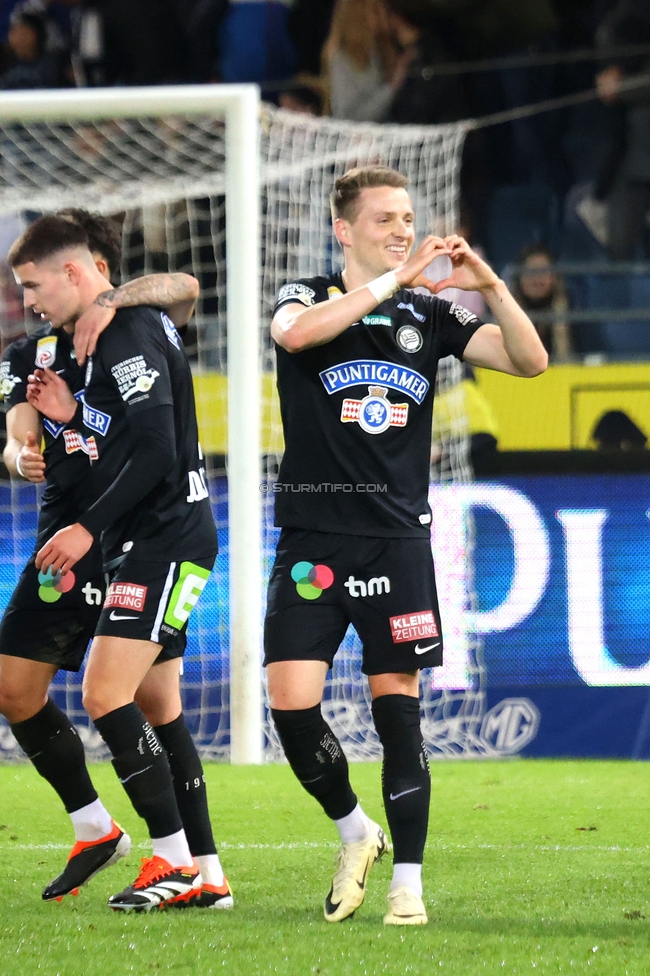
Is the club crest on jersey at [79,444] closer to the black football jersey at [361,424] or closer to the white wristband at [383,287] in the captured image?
the black football jersey at [361,424]

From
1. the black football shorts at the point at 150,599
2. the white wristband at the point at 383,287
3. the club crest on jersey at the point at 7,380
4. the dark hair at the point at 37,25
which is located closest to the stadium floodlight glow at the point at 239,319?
the club crest on jersey at the point at 7,380

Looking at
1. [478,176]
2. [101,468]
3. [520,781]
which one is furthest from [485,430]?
[101,468]

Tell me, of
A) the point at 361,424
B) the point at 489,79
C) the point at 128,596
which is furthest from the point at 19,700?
the point at 489,79

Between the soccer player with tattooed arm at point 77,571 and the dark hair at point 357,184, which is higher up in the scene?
the dark hair at point 357,184

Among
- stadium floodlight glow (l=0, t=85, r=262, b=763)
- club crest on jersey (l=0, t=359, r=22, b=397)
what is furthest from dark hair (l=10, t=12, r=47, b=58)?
club crest on jersey (l=0, t=359, r=22, b=397)

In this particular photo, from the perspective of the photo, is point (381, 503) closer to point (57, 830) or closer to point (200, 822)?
point (200, 822)

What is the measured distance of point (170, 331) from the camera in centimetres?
430

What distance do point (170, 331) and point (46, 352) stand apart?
443 mm

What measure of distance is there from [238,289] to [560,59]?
17.6 ft

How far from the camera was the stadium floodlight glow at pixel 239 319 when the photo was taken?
7.14m

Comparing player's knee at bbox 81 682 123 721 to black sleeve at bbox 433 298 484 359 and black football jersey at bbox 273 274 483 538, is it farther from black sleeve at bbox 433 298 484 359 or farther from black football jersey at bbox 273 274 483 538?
black sleeve at bbox 433 298 484 359

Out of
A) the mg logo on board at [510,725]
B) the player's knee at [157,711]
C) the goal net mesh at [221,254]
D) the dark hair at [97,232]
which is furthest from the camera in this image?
the goal net mesh at [221,254]

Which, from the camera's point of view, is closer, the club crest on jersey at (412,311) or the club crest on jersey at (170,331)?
the club crest on jersey at (412,311)

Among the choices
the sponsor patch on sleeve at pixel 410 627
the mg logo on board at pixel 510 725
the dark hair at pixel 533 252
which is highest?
the dark hair at pixel 533 252
